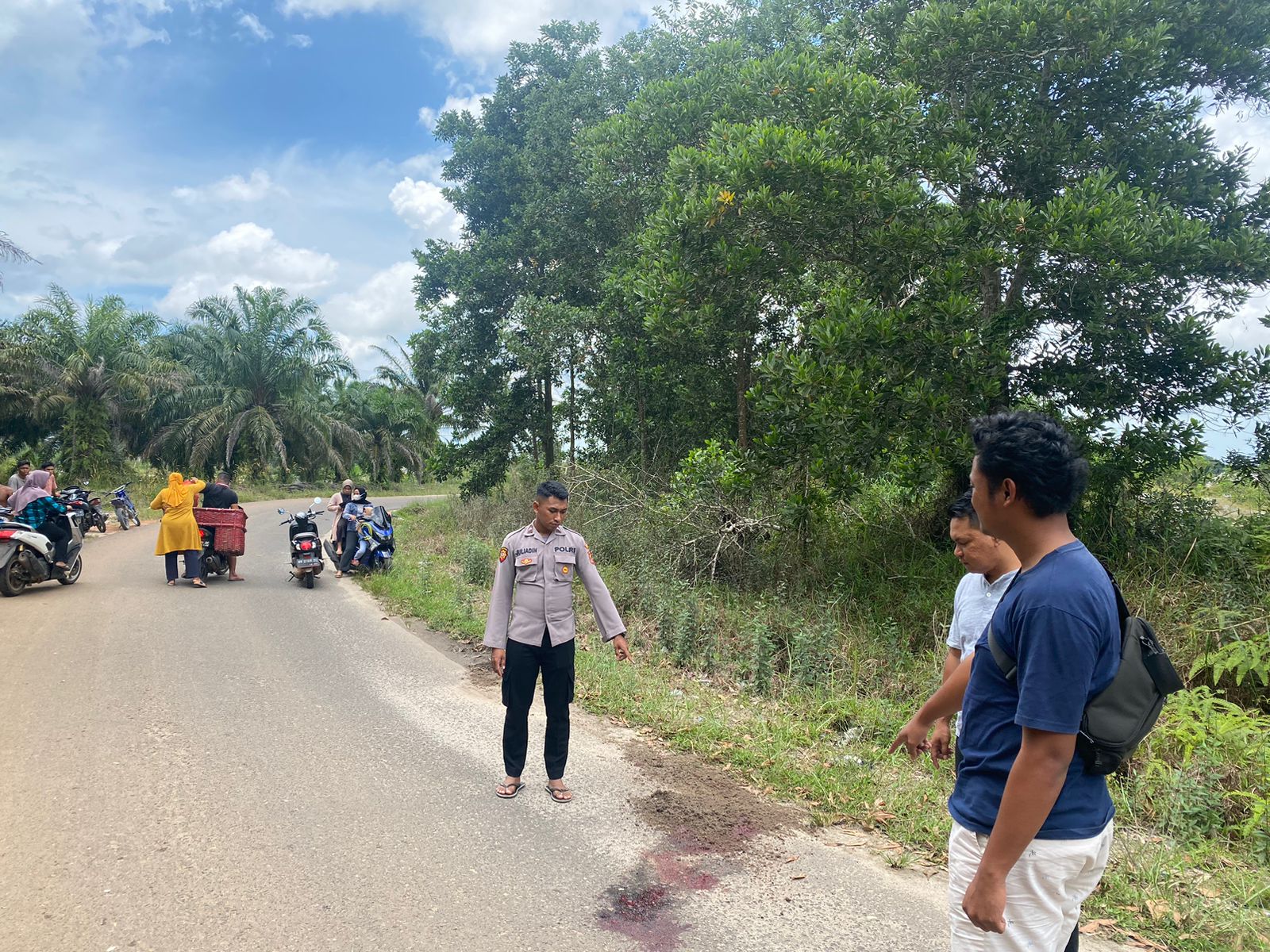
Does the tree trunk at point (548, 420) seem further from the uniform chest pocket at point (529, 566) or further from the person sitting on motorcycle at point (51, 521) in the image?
the uniform chest pocket at point (529, 566)

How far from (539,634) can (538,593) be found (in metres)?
0.24

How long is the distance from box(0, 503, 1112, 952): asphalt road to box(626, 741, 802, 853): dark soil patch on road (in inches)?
3.9

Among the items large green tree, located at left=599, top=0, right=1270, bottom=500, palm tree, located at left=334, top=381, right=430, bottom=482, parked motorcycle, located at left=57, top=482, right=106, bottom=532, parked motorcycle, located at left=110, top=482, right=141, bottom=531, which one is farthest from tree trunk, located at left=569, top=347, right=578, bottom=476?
palm tree, located at left=334, top=381, right=430, bottom=482

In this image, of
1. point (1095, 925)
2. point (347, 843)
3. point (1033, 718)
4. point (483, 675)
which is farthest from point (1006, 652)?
point (483, 675)

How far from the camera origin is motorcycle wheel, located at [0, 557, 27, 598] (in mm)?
10234

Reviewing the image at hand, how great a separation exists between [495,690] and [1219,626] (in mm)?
6486

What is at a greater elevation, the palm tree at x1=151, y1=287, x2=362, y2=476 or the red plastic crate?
the palm tree at x1=151, y1=287, x2=362, y2=476

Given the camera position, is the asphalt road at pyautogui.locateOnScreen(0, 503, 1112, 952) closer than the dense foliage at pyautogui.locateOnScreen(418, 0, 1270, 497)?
Yes

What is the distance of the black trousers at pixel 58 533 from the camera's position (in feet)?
36.1

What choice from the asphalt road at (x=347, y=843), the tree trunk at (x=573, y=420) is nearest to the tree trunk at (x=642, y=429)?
the tree trunk at (x=573, y=420)

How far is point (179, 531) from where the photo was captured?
1158cm

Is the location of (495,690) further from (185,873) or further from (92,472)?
(92,472)

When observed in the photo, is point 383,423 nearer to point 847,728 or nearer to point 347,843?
point 847,728

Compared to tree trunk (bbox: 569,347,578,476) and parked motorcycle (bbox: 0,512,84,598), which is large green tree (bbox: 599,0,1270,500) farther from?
parked motorcycle (bbox: 0,512,84,598)
